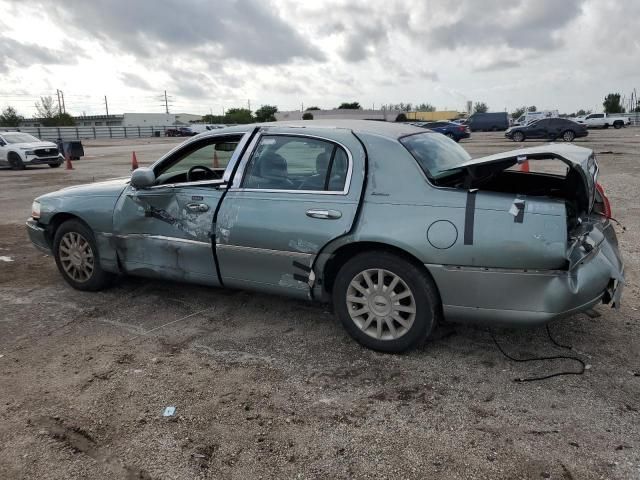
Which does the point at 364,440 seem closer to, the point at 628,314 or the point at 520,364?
the point at 520,364

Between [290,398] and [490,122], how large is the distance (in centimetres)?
5323

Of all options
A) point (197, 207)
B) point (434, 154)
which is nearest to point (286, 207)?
point (197, 207)

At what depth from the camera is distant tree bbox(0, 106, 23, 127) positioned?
262 ft

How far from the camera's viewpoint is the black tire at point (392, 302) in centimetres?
342

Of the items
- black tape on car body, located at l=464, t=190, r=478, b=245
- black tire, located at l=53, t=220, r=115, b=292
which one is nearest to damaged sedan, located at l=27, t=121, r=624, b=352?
black tape on car body, located at l=464, t=190, r=478, b=245

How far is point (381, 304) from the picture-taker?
3.57 meters

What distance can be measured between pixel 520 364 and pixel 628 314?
1.43 meters

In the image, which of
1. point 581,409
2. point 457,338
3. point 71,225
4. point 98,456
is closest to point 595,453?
point 581,409

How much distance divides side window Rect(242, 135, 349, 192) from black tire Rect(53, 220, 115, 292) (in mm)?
1807

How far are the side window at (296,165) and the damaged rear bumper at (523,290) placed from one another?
38.0 inches

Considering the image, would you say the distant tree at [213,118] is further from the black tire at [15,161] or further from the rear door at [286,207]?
the rear door at [286,207]

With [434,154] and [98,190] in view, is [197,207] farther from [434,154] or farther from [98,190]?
[434,154]

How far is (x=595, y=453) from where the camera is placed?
258 centimetres

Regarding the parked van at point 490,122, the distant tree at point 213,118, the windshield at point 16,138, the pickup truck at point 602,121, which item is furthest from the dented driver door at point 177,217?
the distant tree at point 213,118
